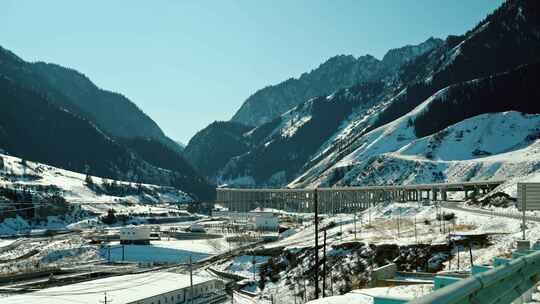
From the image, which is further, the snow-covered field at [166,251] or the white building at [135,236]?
the white building at [135,236]

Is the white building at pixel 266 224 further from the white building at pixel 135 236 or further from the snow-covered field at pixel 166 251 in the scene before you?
the white building at pixel 135 236

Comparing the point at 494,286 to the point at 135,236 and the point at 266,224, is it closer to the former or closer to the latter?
the point at 135,236

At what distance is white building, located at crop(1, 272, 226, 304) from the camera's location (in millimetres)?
63969

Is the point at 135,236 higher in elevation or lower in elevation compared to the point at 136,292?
lower

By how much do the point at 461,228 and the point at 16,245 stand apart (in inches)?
4644

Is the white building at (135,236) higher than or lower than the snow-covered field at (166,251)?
higher

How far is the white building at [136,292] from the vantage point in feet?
210

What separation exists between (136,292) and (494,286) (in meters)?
66.0

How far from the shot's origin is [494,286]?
328 inches

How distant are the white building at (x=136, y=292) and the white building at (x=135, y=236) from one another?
59345mm

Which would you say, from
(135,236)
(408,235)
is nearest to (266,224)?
(135,236)

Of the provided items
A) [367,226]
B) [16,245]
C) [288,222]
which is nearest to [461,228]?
[367,226]

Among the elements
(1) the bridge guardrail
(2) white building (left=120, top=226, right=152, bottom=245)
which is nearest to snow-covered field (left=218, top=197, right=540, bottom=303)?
(1) the bridge guardrail


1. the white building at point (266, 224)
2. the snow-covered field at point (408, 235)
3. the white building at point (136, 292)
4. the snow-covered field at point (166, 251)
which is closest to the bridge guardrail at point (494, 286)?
the snow-covered field at point (408, 235)
